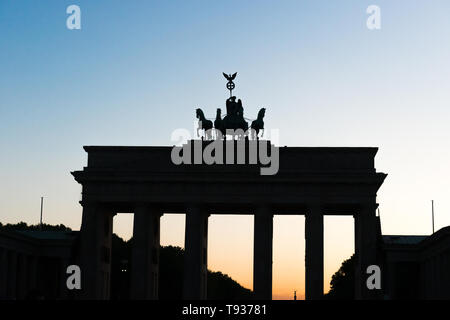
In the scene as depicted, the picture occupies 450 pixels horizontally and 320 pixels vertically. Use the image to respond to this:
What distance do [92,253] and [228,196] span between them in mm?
16371

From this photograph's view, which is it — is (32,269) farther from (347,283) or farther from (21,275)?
(347,283)

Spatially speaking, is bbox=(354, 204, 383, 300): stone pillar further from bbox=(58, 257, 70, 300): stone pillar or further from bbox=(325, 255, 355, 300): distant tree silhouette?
bbox=(325, 255, 355, 300): distant tree silhouette

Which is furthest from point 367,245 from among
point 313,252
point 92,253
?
point 92,253

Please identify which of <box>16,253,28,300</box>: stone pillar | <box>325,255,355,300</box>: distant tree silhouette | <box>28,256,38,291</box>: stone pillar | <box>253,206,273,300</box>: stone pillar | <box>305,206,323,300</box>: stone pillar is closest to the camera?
<box>305,206,323,300</box>: stone pillar

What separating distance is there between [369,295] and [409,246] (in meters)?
11.8

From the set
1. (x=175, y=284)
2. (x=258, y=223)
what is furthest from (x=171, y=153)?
(x=175, y=284)

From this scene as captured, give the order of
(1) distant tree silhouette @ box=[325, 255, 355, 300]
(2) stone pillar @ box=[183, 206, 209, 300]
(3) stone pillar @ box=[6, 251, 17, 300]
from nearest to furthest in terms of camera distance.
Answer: (3) stone pillar @ box=[6, 251, 17, 300] → (2) stone pillar @ box=[183, 206, 209, 300] → (1) distant tree silhouette @ box=[325, 255, 355, 300]

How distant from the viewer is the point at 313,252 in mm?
93500

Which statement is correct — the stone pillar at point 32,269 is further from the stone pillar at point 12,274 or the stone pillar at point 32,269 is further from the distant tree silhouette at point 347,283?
the distant tree silhouette at point 347,283

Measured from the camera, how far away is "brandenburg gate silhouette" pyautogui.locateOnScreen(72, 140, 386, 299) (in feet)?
308

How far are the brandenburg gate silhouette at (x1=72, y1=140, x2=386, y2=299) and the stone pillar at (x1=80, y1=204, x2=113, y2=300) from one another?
0.11 meters

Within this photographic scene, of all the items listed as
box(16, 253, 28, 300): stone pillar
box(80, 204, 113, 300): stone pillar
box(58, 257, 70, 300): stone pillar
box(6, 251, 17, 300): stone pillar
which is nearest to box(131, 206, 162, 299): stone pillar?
box(80, 204, 113, 300): stone pillar

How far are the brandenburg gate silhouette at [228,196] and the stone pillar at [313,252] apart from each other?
4.3 inches

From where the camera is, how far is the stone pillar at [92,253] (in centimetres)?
9394
